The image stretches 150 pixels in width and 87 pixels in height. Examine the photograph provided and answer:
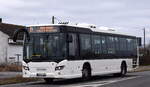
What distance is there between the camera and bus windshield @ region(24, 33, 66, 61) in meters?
20.2

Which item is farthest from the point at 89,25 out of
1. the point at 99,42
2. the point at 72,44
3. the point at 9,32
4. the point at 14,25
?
the point at 14,25

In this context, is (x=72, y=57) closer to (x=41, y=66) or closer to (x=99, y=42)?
(x=41, y=66)

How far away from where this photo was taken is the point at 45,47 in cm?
2041

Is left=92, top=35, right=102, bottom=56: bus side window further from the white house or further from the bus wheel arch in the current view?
the white house

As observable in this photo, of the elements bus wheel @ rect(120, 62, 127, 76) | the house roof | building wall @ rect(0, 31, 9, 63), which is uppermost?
the house roof

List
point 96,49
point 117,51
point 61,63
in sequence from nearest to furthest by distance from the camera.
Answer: point 61,63 < point 96,49 < point 117,51

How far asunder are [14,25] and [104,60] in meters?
37.2

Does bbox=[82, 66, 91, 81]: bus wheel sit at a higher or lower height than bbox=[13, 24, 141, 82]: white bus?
lower

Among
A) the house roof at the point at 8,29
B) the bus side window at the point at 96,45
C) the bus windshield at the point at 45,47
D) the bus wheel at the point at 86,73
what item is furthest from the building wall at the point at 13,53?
the bus windshield at the point at 45,47

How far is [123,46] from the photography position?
1094 inches

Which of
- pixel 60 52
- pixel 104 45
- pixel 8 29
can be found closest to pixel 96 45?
pixel 104 45

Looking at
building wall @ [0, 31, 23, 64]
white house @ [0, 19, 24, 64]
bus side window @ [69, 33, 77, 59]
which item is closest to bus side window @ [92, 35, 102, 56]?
bus side window @ [69, 33, 77, 59]

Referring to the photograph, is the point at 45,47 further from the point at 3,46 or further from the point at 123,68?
the point at 3,46

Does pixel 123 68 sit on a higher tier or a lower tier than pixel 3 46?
lower
